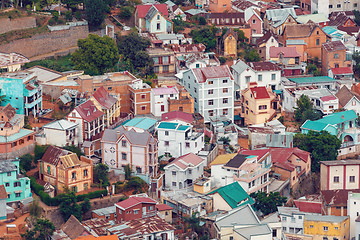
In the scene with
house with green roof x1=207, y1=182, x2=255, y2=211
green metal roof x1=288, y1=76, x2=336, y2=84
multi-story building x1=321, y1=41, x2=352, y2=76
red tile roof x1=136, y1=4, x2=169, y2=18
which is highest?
red tile roof x1=136, y1=4, x2=169, y2=18

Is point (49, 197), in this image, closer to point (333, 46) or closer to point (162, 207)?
point (162, 207)

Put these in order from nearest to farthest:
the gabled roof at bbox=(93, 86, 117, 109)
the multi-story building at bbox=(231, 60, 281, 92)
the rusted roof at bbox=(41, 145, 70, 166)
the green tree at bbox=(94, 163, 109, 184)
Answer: the rusted roof at bbox=(41, 145, 70, 166), the green tree at bbox=(94, 163, 109, 184), the gabled roof at bbox=(93, 86, 117, 109), the multi-story building at bbox=(231, 60, 281, 92)

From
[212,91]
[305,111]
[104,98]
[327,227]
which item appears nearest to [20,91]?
[104,98]

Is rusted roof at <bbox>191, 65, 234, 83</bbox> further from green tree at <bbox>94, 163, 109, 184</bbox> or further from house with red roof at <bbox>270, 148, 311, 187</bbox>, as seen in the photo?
green tree at <bbox>94, 163, 109, 184</bbox>

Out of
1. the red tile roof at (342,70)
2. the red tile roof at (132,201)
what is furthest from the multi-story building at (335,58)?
the red tile roof at (132,201)

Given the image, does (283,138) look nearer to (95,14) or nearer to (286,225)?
(286,225)

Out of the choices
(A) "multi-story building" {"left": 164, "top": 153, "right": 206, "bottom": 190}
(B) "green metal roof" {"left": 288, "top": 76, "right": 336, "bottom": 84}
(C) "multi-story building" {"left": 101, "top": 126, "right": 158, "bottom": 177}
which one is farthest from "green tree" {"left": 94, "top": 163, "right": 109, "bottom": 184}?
(B) "green metal roof" {"left": 288, "top": 76, "right": 336, "bottom": 84}
